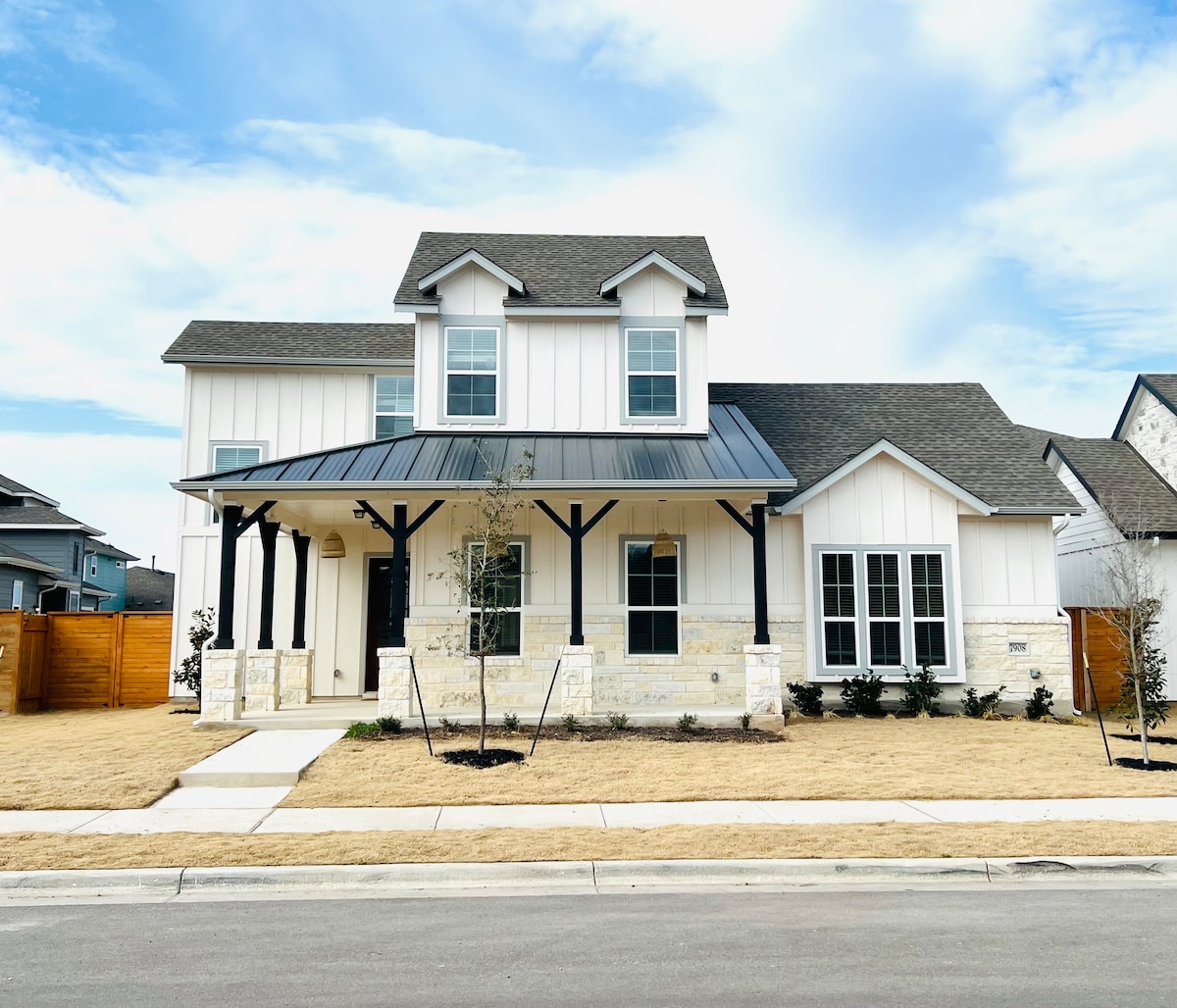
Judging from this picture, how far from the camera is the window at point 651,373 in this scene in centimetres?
1576

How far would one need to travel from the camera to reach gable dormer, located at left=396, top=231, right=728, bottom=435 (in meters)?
15.6

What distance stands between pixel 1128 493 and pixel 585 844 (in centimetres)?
1605

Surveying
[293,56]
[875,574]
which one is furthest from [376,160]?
[875,574]

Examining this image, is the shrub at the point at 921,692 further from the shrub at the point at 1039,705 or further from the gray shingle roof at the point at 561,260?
the gray shingle roof at the point at 561,260

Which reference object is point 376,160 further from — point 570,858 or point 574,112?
point 570,858

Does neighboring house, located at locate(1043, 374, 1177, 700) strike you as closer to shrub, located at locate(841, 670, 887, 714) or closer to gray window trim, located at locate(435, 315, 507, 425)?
shrub, located at locate(841, 670, 887, 714)

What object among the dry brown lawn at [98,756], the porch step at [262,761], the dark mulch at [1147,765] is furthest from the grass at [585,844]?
the dark mulch at [1147,765]

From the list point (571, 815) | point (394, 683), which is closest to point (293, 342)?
point (394, 683)

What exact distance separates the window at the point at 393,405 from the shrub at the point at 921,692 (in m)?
9.87

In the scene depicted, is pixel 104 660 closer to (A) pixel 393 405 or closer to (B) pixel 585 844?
(A) pixel 393 405

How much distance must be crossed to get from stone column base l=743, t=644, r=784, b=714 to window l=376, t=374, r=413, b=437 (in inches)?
320

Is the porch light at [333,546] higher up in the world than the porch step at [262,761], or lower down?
higher up

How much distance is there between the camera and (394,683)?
1263 cm

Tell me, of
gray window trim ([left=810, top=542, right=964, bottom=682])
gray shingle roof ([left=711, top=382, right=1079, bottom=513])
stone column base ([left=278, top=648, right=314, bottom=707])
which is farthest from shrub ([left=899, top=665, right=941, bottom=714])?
stone column base ([left=278, top=648, right=314, bottom=707])
